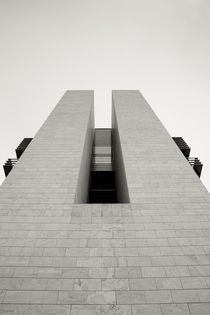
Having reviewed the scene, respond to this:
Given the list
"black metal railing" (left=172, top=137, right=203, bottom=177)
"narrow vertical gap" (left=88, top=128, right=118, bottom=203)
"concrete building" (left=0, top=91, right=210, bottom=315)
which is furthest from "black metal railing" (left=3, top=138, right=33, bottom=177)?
"black metal railing" (left=172, top=137, right=203, bottom=177)

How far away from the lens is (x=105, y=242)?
24.3ft

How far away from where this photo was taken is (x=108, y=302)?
567 centimetres

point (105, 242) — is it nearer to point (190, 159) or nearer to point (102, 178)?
point (102, 178)

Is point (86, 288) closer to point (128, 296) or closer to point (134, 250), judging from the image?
point (128, 296)

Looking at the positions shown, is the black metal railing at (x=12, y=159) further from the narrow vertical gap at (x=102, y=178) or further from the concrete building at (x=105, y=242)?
the narrow vertical gap at (x=102, y=178)

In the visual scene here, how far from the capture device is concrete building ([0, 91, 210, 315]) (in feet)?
18.8

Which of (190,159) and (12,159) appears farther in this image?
(190,159)

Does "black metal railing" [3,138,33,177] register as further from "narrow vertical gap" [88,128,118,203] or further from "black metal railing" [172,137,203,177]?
"black metal railing" [172,137,203,177]

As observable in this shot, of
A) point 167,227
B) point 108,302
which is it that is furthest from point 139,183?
point 108,302

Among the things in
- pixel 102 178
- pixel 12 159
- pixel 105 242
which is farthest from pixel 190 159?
pixel 12 159

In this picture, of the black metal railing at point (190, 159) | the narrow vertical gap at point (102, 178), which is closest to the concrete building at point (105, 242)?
the black metal railing at point (190, 159)

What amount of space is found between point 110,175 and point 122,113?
606 cm

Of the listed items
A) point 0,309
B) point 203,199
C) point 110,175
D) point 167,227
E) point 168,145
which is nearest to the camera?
point 0,309

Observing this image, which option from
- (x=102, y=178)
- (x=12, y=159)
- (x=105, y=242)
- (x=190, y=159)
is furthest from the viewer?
(x=102, y=178)
